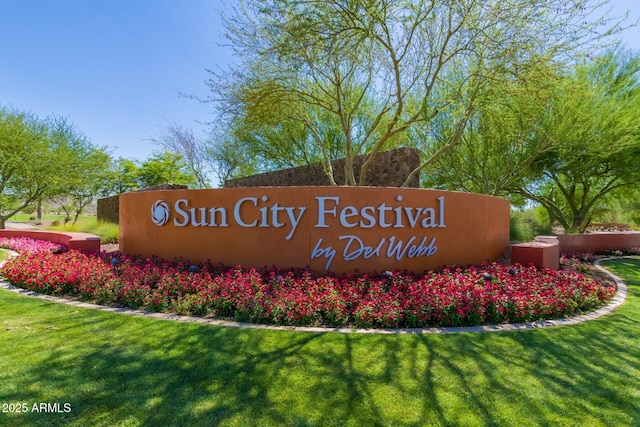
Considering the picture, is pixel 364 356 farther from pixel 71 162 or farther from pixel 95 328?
pixel 71 162

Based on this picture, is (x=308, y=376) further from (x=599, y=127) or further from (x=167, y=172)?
(x=167, y=172)

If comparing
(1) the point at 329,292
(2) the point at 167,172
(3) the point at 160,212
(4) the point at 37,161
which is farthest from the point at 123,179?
(1) the point at 329,292

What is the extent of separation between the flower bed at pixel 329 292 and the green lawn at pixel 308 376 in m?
0.50

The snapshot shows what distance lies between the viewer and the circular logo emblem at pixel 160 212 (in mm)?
7842

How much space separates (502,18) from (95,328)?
9260 millimetres

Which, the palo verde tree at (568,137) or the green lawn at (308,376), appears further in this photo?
the palo verde tree at (568,137)

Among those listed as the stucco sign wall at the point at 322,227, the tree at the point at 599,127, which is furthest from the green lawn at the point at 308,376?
the tree at the point at 599,127

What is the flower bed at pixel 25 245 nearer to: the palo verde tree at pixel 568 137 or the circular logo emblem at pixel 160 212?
the circular logo emblem at pixel 160 212

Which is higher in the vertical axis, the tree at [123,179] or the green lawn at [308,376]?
the tree at [123,179]

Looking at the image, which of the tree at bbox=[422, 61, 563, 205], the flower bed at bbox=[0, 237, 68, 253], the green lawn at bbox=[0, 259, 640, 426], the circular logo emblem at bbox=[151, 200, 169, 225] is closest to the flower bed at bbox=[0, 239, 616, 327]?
the green lawn at bbox=[0, 259, 640, 426]

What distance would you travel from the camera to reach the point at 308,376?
3.37 m

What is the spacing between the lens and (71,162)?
73.1 feet

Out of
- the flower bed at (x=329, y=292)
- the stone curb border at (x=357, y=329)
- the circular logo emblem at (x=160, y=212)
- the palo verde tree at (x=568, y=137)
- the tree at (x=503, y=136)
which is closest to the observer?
the stone curb border at (x=357, y=329)

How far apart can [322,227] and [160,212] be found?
388cm
